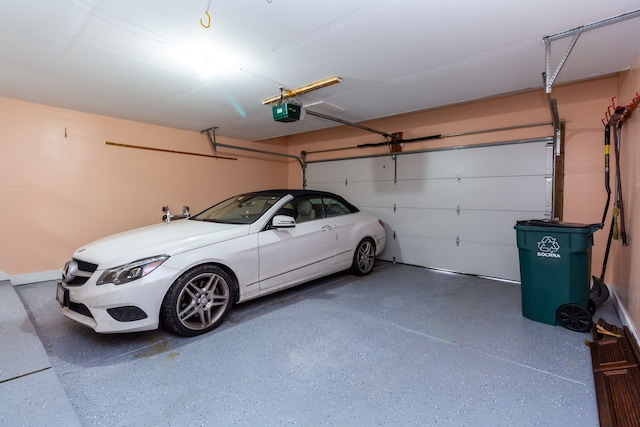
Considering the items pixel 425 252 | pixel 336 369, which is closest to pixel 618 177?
pixel 425 252

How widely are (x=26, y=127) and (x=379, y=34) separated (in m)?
4.54

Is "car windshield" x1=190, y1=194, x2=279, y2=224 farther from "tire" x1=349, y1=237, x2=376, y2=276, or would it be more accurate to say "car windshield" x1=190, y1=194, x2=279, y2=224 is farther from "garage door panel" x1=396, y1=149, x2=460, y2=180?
"garage door panel" x1=396, y1=149, x2=460, y2=180

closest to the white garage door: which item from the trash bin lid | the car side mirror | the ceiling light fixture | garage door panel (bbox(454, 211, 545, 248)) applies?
garage door panel (bbox(454, 211, 545, 248))

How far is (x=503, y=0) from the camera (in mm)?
1845

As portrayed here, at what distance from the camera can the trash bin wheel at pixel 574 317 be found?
101 inches

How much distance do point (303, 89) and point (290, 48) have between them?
889 mm

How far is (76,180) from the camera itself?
168 inches

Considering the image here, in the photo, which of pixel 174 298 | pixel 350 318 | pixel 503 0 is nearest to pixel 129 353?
pixel 174 298

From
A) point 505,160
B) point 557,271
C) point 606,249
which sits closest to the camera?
point 557,271

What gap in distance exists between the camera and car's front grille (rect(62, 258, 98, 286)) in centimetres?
238

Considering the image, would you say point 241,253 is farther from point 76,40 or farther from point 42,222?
point 42,222

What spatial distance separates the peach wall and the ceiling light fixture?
8.05 ft

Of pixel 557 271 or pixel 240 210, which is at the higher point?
pixel 240 210

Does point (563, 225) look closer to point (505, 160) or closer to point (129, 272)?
point (505, 160)
